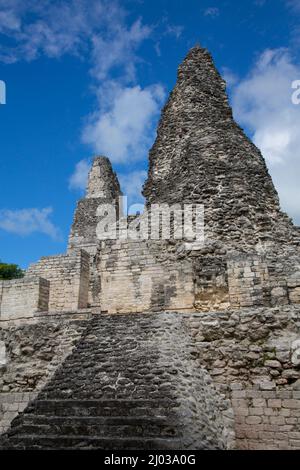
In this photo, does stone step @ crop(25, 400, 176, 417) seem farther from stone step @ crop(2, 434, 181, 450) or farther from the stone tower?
the stone tower

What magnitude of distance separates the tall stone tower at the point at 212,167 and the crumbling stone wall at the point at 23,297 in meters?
4.19

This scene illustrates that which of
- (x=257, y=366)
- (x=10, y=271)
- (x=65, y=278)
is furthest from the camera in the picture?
(x=10, y=271)

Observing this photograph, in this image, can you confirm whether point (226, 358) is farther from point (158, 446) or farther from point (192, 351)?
point (158, 446)

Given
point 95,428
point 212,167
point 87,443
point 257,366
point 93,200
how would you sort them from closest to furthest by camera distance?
point 87,443, point 95,428, point 257,366, point 212,167, point 93,200

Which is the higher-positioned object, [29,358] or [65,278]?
[65,278]

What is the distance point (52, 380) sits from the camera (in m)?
5.95

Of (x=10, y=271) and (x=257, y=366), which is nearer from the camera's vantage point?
(x=257, y=366)

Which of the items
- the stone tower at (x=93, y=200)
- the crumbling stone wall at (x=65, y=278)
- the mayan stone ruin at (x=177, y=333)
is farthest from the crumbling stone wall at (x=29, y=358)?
the stone tower at (x=93, y=200)

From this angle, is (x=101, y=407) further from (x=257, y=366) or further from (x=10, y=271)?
(x=10, y=271)

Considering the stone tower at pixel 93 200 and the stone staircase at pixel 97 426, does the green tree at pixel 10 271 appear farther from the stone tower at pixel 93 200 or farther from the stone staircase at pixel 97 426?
the stone staircase at pixel 97 426

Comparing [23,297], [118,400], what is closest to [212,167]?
[23,297]

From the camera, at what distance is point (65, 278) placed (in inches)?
483

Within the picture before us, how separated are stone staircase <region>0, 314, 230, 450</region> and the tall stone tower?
165 inches

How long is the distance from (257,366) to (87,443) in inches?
111
